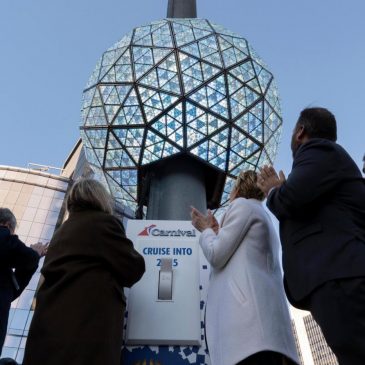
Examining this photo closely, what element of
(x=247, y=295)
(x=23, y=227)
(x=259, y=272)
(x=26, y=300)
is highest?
(x=23, y=227)

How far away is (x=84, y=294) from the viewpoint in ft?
6.12

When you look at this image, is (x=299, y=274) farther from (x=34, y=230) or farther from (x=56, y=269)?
(x=34, y=230)

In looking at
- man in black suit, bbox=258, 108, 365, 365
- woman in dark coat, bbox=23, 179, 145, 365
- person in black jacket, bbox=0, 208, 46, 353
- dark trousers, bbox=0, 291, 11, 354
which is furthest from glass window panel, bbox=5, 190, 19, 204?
man in black suit, bbox=258, 108, 365, 365

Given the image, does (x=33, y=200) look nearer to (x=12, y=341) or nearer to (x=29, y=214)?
(x=29, y=214)

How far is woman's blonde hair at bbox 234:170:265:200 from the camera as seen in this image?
2.36 m

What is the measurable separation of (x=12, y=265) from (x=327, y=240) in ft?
7.10

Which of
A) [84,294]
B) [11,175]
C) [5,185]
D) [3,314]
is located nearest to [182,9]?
[3,314]

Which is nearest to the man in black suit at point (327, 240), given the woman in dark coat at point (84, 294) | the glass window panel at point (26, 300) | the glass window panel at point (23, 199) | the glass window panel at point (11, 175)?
the woman in dark coat at point (84, 294)

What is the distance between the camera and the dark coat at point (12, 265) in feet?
8.70

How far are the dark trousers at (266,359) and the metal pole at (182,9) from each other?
525 cm

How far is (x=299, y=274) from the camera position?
1.60 m

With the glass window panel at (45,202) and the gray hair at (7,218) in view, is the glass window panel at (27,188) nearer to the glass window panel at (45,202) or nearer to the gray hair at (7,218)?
the glass window panel at (45,202)

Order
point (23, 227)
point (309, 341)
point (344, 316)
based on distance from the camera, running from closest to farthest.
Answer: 1. point (344, 316)
2. point (23, 227)
3. point (309, 341)

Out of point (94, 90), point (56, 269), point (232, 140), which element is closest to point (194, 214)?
point (56, 269)
